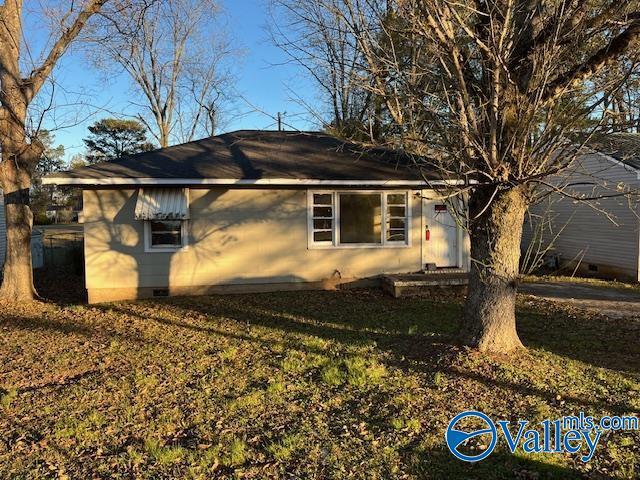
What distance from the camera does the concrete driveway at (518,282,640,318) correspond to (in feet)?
28.9

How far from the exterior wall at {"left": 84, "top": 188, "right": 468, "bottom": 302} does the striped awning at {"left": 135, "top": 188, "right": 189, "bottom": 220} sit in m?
0.28

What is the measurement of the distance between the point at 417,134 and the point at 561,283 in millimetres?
8792

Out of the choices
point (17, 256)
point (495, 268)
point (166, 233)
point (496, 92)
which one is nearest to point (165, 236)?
point (166, 233)

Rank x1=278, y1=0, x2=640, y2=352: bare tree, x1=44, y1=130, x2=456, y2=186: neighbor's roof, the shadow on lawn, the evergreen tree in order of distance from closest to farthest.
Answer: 1. x1=278, y1=0, x2=640, y2=352: bare tree
2. the shadow on lawn
3. x1=44, y1=130, x2=456, y2=186: neighbor's roof
4. the evergreen tree

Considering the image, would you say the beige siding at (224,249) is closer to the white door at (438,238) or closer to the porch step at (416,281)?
the white door at (438,238)

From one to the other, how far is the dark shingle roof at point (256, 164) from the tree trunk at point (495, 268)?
4059 millimetres

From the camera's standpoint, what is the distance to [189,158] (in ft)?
36.8

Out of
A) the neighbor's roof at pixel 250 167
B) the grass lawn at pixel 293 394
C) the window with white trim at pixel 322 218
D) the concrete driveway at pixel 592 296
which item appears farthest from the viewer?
the window with white trim at pixel 322 218

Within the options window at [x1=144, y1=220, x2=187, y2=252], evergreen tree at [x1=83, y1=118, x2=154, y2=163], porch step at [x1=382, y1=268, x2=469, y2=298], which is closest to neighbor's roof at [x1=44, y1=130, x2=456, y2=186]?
window at [x1=144, y1=220, x2=187, y2=252]

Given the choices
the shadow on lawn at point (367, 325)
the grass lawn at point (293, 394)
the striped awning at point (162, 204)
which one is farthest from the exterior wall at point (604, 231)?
the striped awning at point (162, 204)

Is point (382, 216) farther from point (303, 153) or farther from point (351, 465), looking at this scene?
point (351, 465)

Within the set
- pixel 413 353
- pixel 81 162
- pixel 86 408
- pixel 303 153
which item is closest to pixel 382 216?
pixel 303 153

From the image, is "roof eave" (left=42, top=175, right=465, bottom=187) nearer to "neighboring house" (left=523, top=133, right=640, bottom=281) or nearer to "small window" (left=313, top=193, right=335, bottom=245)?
"small window" (left=313, top=193, right=335, bottom=245)

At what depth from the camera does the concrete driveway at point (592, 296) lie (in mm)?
8812
